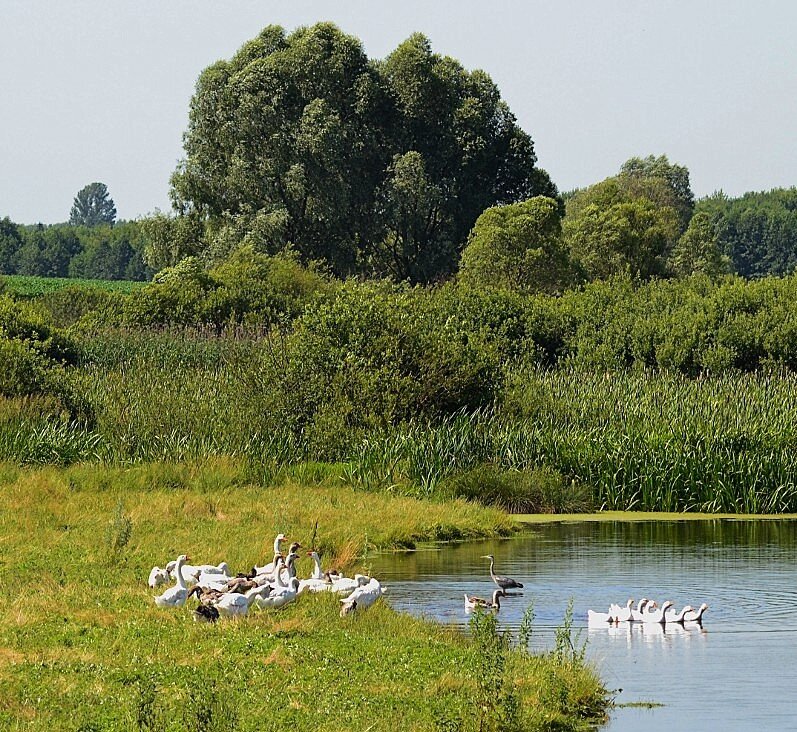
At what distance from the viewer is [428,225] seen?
287 feet

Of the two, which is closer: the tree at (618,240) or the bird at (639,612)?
the bird at (639,612)

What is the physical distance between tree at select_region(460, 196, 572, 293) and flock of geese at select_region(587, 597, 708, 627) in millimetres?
56465

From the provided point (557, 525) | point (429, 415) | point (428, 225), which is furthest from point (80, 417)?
point (428, 225)

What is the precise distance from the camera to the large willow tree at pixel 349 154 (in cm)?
8144

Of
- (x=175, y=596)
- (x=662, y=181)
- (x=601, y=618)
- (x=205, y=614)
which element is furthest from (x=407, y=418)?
(x=662, y=181)

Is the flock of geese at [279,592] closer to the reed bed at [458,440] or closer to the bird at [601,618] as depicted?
the bird at [601,618]

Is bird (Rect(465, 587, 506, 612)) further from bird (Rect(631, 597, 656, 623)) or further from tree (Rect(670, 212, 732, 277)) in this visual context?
tree (Rect(670, 212, 732, 277))

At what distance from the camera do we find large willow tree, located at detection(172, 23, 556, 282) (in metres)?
81.4

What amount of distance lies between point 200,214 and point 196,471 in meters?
56.5

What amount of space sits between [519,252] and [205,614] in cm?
6160

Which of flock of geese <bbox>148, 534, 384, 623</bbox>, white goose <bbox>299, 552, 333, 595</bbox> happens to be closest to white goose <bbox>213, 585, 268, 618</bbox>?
flock of geese <bbox>148, 534, 384, 623</bbox>

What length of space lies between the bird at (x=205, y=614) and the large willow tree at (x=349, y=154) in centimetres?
6129

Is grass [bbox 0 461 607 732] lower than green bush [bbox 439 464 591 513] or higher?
lower

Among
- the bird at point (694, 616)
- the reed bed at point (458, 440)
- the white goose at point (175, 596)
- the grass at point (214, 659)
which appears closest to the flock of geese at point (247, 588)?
the white goose at point (175, 596)
